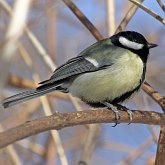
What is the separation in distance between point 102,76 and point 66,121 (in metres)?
0.39

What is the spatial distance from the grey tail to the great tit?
0.06 ft

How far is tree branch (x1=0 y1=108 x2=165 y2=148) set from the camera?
1.75 feet

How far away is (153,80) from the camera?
5.24ft

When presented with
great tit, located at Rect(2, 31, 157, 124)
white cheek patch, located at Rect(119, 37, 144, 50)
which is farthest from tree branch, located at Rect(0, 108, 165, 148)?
white cheek patch, located at Rect(119, 37, 144, 50)

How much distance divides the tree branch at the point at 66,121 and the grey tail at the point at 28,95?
18cm

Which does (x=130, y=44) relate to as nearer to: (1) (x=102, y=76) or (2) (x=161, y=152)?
(1) (x=102, y=76)

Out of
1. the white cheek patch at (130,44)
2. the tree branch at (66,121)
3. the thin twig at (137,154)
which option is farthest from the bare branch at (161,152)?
the thin twig at (137,154)

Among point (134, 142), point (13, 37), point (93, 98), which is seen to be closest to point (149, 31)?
point (134, 142)

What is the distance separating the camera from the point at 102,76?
106 cm

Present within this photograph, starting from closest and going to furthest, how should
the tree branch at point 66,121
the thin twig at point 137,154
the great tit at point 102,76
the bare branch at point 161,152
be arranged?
the tree branch at point 66,121 → the bare branch at point 161,152 → the great tit at point 102,76 → the thin twig at point 137,154

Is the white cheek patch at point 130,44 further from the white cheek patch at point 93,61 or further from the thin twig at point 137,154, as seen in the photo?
the thin twig at point 137,154

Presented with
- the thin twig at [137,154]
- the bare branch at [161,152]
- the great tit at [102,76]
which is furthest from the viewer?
the thin twig at [137,154]

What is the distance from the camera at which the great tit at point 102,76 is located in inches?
41.2

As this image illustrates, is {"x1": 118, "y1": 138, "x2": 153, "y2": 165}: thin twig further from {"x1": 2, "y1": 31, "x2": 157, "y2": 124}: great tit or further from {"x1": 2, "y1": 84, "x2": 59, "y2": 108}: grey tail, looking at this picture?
{"x1": 2, "y1": 84, "x2": 59, "y2": 108}: grey tail
